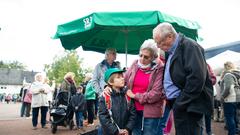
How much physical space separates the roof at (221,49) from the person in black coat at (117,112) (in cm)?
1186

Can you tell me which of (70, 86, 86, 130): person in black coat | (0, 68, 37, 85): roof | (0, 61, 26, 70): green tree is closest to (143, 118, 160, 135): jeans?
(70, 86, 86, 130): person in black coat

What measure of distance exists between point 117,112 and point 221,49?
490 inches

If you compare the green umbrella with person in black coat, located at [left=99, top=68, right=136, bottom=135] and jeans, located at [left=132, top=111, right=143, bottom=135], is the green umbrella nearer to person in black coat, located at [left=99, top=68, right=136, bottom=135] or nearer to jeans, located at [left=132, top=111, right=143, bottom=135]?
person in black coat, located at [left=99, top=68, right=136, bottom=135]

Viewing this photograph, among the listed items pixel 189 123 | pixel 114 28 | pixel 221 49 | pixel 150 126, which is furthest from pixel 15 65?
pixel 189 123

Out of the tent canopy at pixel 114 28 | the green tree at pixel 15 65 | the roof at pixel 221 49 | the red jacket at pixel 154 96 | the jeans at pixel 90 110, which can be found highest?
the green tree at pixel 15 65

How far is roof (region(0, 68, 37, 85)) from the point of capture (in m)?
103

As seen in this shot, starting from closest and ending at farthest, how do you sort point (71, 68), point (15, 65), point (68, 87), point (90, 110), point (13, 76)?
1. point (68, 87)
2. point (90, 110)
3. point (71, 68)
4. point (13, 76)
5. point (15, 65)

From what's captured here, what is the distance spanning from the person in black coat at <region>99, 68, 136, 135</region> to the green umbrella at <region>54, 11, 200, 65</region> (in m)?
1.64

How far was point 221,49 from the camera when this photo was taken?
51.9 feet

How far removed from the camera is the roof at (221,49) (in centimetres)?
1542

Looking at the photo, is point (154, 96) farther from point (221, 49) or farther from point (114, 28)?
point (221, 49)

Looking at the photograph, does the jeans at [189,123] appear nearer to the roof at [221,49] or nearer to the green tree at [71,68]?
the roof at [221,49]

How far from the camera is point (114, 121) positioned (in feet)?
14.7

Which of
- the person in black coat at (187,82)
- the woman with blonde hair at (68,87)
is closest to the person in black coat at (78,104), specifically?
the woman with blonde hair at (68,87)
